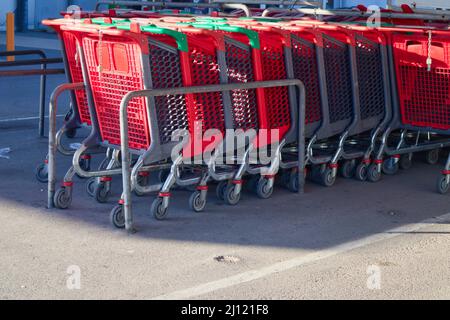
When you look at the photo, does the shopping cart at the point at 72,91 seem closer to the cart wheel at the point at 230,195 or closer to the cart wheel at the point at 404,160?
the cart wheel at the point at 230,195

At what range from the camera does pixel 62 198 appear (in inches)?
283

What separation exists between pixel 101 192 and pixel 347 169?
91.2 inches

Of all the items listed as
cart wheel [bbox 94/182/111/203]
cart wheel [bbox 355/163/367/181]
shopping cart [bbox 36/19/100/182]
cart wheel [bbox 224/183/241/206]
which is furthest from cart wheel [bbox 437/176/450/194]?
shopping cart [bbox 36/19/100/182]

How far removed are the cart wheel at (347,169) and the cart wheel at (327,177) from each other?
266 mm

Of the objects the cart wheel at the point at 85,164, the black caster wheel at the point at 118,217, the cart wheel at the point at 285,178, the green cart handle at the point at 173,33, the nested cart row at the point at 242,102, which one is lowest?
the black caster wheel at the point at 118,217

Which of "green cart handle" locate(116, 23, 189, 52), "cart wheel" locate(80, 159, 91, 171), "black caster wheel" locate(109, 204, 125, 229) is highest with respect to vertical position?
"green cart handle" locate(116, 23, 189, 52)

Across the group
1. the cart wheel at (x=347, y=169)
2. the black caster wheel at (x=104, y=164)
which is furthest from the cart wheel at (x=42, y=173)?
the cart wheel at (x=347, y=169)

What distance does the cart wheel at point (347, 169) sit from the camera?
840 centimetres

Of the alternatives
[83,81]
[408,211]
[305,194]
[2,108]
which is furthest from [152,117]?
[2,108]

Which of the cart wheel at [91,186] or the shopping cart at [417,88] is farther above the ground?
the shopping cart at [417,88]

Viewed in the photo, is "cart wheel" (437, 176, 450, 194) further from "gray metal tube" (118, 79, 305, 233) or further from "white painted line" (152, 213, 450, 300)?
"gray metal tube" (118, 79, 305, 233)

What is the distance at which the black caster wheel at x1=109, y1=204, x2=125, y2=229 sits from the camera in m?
6.69

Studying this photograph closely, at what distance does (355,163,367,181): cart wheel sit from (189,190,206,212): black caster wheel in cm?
176
